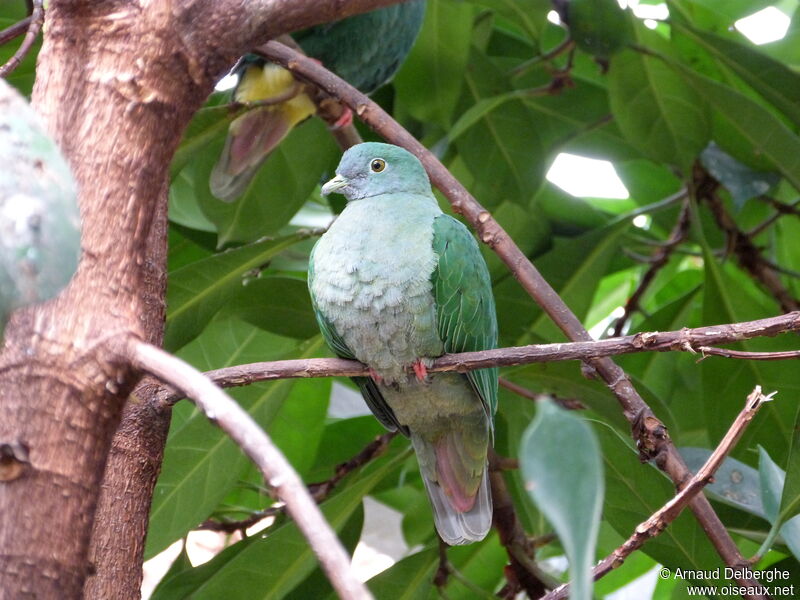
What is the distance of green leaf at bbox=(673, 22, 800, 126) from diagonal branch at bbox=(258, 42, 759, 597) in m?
1.08

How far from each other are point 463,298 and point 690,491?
632mm

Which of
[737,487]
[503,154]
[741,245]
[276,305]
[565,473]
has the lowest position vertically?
[565,473]

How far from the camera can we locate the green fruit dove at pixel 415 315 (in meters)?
1.59

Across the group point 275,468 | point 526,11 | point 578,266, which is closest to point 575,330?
point 275,468

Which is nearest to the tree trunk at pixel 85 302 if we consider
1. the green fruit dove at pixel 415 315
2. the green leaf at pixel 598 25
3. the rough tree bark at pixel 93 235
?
the rough tree bark at pixel 93 235

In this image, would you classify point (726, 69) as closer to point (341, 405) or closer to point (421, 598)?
point (421, 598)

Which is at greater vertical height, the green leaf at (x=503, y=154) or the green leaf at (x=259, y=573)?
the green leaf at (x=503, y=154)

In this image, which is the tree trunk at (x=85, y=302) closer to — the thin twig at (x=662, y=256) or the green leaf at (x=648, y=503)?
the green leaf at (x=648, y=503)

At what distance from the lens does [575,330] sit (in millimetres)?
1324

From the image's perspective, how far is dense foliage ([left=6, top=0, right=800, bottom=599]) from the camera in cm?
189

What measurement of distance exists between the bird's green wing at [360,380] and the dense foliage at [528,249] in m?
0.18

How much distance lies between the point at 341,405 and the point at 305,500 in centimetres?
293

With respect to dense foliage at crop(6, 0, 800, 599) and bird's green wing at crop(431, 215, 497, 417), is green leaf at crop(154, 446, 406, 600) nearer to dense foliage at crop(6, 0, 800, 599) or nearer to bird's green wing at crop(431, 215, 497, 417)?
dense foliage at crop(6, 0, 800, 599)

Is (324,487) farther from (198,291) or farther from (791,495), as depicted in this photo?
(791,495)
